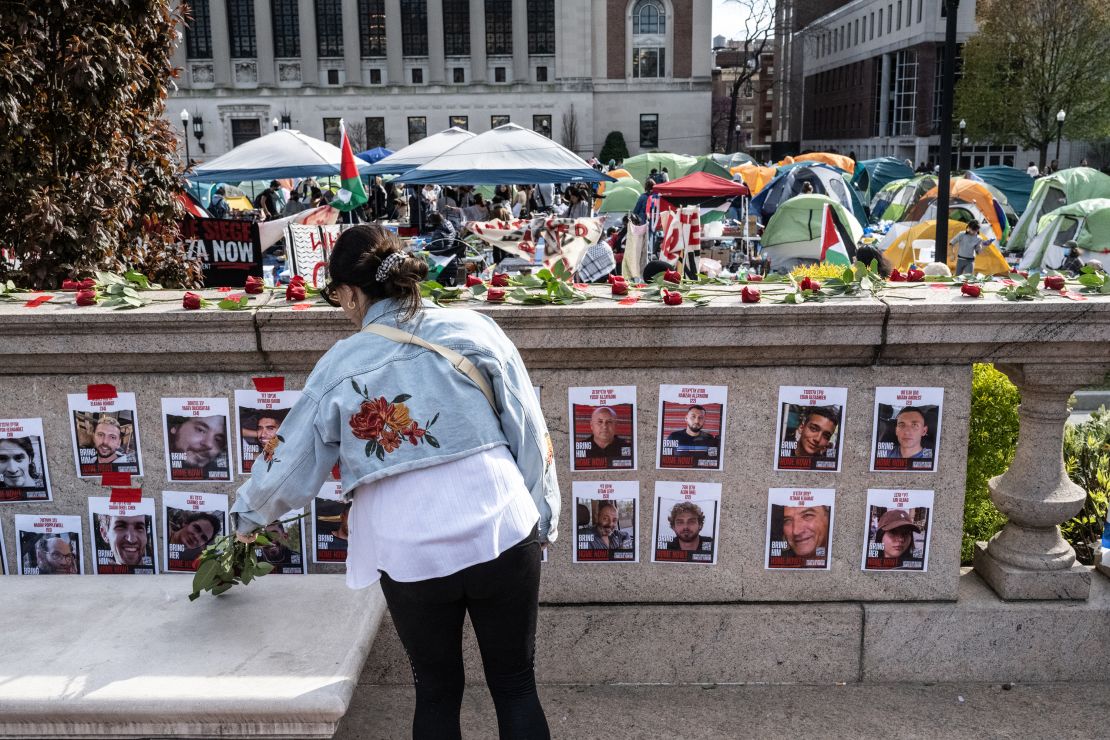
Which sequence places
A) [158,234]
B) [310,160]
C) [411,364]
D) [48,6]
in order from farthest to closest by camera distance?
[310,160]
[158,234]
[48,6]
[411,364]

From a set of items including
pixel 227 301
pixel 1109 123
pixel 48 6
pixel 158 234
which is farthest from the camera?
pixel 1109 123

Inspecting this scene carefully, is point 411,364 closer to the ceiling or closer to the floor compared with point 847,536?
closer to the ceiling

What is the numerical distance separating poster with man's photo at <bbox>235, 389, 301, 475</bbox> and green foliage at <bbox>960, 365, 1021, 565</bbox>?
265cm

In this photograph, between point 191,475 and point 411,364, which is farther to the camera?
point 191,475

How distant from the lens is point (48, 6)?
15.3ft

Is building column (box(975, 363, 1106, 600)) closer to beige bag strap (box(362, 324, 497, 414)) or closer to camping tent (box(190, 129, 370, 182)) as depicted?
beige bag strap (box(362, 324, 497, 414))

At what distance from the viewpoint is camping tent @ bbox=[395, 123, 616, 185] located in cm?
1465

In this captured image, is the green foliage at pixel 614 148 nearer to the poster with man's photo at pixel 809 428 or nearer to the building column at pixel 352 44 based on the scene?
the building column at pixel 352 44

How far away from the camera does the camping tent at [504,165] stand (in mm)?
14648

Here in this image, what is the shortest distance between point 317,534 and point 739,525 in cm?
140

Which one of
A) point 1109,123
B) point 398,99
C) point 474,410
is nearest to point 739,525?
point 474,410

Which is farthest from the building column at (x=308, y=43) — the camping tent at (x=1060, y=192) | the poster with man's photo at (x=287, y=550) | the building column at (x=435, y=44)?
the poster with man's photo at (x=287, y=550)

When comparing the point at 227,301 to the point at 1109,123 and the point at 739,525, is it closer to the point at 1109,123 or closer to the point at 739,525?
the point at 739,525

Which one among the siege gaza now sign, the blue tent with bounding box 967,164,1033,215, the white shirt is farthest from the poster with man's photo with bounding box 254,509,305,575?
the blue tent with bounding box 967,164,1033,215
